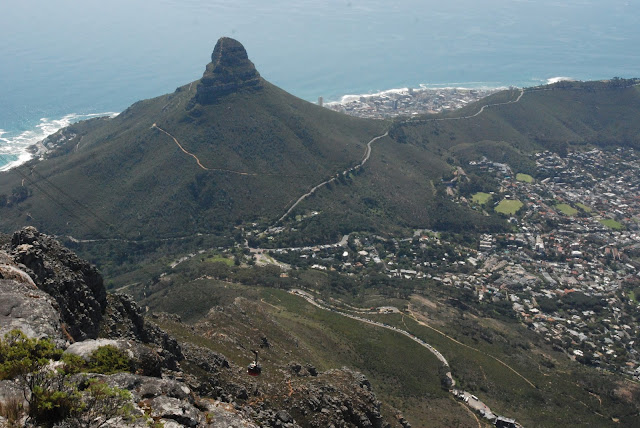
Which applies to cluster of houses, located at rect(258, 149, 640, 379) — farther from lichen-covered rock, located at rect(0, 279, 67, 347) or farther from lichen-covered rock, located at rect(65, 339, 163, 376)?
lichen-covered rock, located at rect(0, 279, 67, 347)

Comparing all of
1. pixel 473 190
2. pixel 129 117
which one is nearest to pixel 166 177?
pixel 129 117

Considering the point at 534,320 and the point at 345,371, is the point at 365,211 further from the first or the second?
the point at 345,371

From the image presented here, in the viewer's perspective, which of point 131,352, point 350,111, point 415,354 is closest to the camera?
point 131,352

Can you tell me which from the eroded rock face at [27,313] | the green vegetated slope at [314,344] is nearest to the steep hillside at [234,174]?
the green vegetated slope at [314,344]

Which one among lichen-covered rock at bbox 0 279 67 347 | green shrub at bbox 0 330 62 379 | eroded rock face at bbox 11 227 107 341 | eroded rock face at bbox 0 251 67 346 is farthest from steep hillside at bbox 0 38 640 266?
green shrub at bbox 0 330 62 379

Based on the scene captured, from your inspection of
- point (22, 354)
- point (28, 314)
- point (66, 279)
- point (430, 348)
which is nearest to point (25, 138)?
point (430, 348)

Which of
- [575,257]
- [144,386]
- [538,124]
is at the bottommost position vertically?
[575,257]

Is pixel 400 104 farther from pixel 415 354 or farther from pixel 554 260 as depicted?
pixel 415 354
